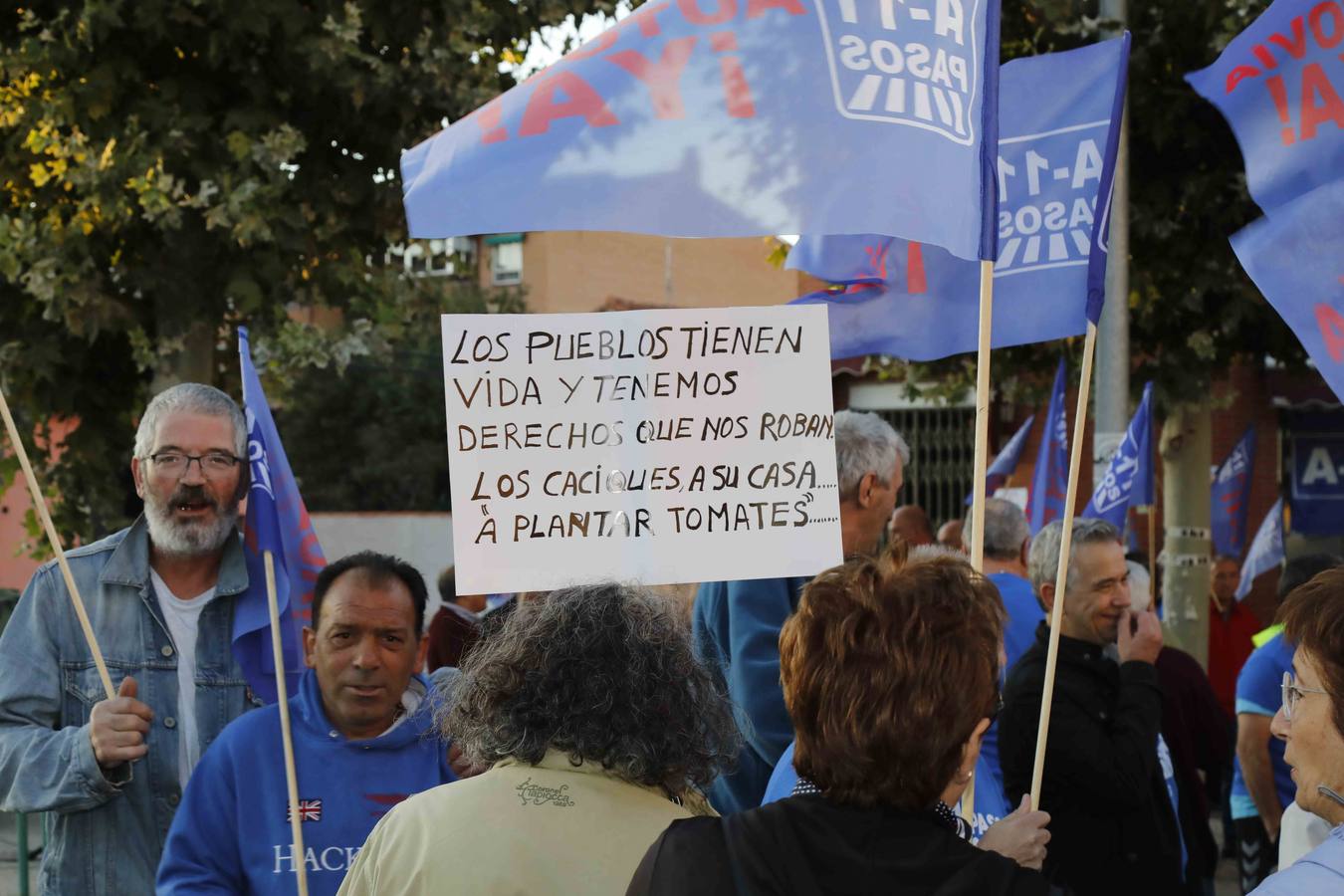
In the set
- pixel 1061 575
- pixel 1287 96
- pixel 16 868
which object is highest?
pixel 1287 96

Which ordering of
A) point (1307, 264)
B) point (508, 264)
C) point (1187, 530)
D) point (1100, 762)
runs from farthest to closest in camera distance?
point (508, 264) → point (1187, 530) → point (1100, 762) → point (1307, 264)

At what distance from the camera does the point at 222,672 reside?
3.86 meters

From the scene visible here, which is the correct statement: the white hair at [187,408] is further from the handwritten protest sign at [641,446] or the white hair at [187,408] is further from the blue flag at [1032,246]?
the blue flag at [1032,246]

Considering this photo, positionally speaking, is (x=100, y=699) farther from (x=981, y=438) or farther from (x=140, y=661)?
(x=981, y=438)

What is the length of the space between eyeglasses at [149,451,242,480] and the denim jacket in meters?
0.18

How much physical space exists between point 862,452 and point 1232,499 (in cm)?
931

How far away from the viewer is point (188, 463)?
12.7ft

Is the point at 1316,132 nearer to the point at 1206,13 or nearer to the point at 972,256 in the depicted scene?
the point at 972,256

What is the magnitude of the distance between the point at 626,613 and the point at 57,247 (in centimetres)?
653

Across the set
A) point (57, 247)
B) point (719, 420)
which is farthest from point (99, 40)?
point (719, 420)

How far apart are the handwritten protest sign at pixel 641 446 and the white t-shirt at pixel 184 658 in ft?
2.90

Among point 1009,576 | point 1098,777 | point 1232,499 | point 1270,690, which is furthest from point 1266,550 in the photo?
point 1098,777

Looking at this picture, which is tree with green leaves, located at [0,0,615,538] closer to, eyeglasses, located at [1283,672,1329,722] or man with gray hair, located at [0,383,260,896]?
man with gray hair, located at [0,383,260,896]

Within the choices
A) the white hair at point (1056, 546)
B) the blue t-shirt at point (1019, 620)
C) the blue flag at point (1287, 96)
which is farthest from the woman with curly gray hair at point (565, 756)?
the blue t-shirt at point (1019, 620)
